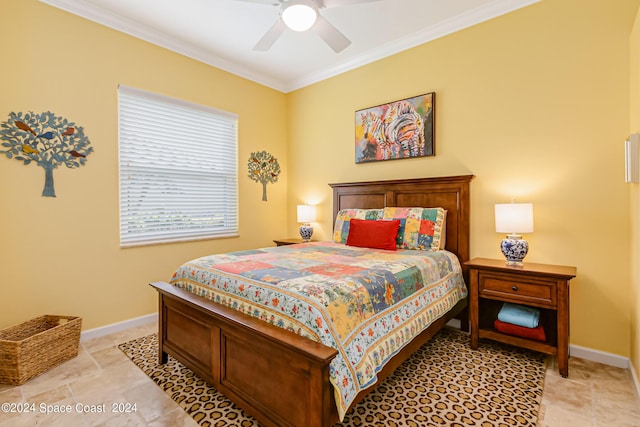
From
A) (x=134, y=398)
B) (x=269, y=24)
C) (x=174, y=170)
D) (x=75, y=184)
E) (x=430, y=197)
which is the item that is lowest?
(x=134, y=398)

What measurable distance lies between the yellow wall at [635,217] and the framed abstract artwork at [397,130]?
1.48 meters

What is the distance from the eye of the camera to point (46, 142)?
265cm

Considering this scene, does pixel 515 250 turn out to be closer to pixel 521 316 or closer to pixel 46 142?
pixel 521 316

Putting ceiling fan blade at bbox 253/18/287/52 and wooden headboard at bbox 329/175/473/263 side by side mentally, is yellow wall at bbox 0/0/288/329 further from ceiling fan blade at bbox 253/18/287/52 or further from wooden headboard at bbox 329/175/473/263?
wooden headboard at bbox 329/175/473/263

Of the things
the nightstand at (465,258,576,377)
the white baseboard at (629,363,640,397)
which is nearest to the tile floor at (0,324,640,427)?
the white baseboard at (629,363,640,397)

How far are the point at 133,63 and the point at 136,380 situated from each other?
292cm

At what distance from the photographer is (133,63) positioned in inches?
125

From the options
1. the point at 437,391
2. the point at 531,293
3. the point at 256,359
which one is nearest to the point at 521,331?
the point at 531,293

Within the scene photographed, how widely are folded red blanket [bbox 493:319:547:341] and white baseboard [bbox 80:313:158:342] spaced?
3.33m

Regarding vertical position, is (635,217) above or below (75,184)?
below

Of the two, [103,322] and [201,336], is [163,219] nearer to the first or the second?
[103,322]

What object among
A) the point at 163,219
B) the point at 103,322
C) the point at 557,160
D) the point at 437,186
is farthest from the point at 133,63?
the point at 557,160

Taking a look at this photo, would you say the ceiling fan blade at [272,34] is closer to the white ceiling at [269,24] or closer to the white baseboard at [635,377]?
the white ceiling at [269,24]

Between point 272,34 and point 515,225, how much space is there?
8.13 feet
